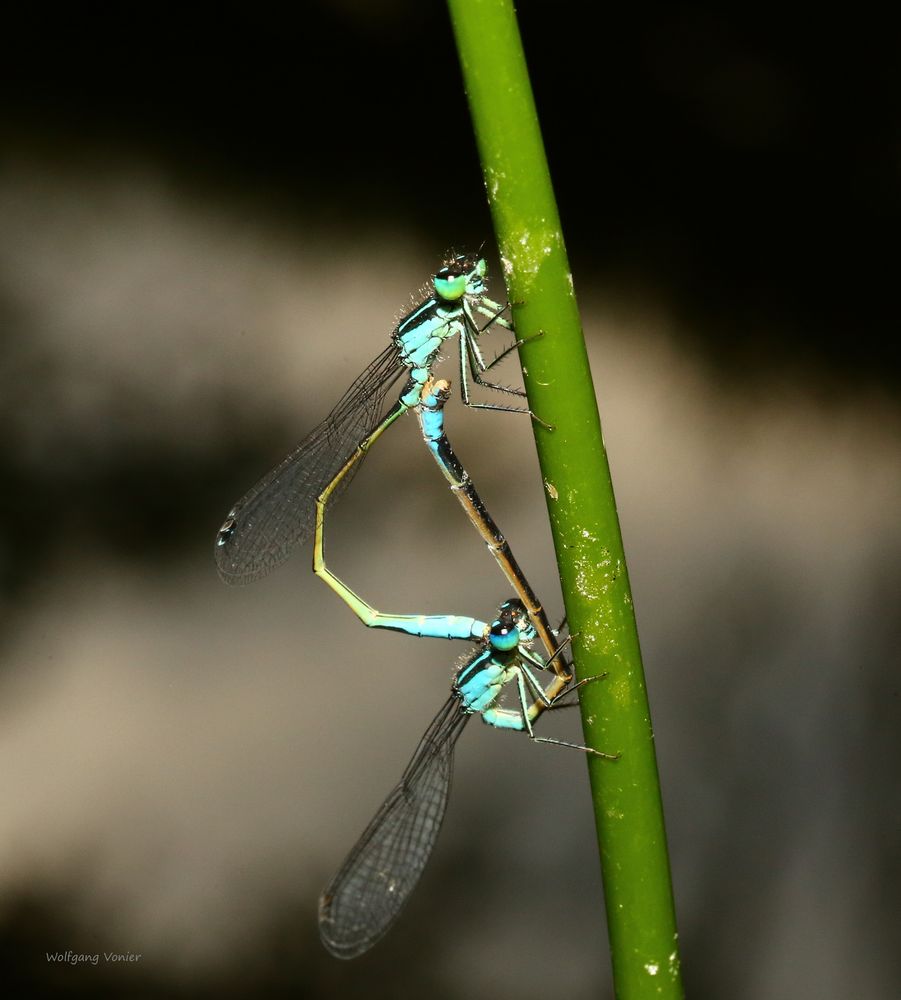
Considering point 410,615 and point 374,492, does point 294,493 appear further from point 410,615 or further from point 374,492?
point 374,492

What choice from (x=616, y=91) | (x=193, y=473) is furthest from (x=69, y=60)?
(x=616, y=91)

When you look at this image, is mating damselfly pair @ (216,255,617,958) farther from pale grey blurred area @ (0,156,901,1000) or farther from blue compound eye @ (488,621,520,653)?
pale grey blurred area @ (0,156,901,1000)

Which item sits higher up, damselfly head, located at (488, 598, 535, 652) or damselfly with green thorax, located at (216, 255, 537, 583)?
damselfly with green thorax, located at (216, 255, 537, 583)

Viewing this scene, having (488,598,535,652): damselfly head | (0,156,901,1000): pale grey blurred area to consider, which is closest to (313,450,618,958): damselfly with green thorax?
(488,598,535,652): damselfly head

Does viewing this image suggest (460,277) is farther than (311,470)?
No

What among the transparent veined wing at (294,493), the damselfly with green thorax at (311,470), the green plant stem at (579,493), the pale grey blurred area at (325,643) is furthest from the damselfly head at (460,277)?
the pale grey blurred area at (325,643)

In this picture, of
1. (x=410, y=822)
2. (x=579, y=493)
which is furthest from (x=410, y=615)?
(x=579, y=493)

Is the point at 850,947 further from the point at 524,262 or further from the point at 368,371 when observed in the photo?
the point at 524,262
